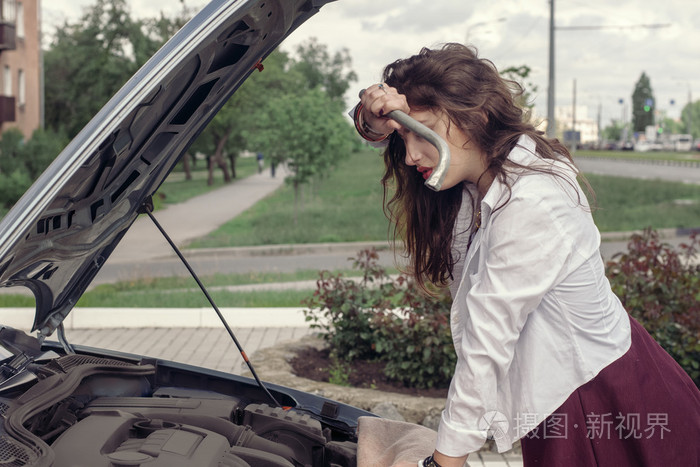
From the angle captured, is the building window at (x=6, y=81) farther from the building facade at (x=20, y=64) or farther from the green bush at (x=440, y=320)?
the green bush at (x=440, y=320)

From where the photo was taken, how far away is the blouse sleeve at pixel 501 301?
1.63 metres

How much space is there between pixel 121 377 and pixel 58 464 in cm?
70

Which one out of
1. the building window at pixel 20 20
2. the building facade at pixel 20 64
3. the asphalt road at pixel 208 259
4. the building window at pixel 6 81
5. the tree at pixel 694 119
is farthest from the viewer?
the tree at pixel 694 119

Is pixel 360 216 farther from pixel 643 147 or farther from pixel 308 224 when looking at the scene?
pixel 643 147

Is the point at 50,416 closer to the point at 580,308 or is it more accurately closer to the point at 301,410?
the point at 301,410

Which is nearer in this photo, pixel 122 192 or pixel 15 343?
pixel 122 192

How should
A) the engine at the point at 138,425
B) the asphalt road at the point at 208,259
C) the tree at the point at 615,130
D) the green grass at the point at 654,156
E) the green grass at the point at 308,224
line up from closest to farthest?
1. the engine at the point at 138,425
2. the asphalt road at the point at 208,259
3. the green grass at the point at 308,224
4. the green grass at the point at 654,156
5. the tree at the point at 615,130

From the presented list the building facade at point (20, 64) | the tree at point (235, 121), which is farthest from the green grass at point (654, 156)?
the building facade at point (20, 64)

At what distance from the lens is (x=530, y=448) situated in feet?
6.24

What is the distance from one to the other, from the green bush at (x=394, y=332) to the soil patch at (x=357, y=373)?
0.18 ft

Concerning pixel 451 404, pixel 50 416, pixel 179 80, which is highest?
pixel 179 80

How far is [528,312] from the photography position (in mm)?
1707

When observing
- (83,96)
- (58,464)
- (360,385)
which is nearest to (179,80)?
(58,464)

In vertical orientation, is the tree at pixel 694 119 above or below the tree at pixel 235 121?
below
